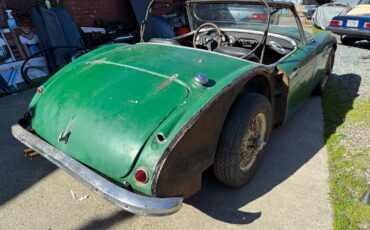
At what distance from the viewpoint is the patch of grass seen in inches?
A: 96.7

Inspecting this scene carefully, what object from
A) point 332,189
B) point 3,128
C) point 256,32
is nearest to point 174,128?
point 332,189

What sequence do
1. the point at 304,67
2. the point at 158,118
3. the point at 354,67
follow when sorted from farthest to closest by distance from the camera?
the point at 354,67
the point at 304,67
the point at 158,118

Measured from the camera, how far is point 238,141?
2.38m

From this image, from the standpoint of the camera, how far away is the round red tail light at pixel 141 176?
1.90 metres

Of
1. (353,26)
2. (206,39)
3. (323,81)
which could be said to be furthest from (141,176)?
(353,26)

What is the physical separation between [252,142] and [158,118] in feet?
3.44

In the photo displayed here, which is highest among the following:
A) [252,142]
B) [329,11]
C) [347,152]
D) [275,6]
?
[275,6]

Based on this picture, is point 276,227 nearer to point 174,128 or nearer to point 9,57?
point 174,128

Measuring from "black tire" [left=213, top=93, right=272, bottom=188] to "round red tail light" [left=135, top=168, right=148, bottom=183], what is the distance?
69cm

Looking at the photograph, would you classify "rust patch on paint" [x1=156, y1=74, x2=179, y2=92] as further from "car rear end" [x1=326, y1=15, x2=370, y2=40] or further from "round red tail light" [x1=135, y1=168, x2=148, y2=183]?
"car rear end" [x1=326, y1=15, x2=370, y2=40]

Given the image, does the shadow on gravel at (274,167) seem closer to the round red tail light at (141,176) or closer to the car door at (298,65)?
the car door at (298,65)

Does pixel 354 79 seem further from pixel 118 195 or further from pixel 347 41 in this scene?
pixel 118 195

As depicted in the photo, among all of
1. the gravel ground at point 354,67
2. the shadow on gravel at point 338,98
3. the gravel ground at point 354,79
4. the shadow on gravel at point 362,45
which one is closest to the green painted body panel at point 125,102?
the gravel ground at point 354,79

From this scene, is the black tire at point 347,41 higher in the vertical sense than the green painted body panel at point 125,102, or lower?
lower
